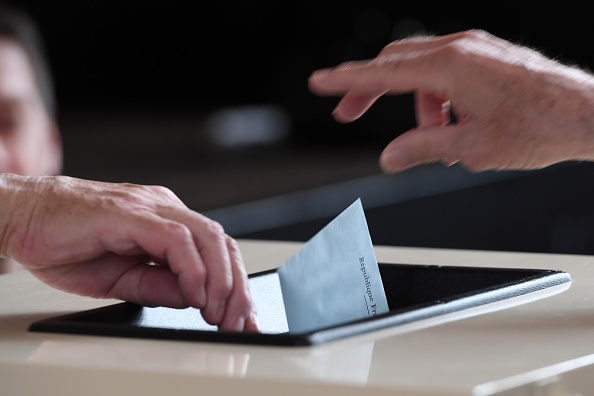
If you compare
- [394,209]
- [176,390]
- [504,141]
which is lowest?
[176,390]

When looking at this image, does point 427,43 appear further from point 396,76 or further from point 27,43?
point 27,43

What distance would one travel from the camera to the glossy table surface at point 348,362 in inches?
25.3

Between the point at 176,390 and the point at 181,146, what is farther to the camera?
the point at 181,146

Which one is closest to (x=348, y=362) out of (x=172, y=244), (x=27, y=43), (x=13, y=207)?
A: (x=172, y=244)

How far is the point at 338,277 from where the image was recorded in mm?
922

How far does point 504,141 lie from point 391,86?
0.10 meters

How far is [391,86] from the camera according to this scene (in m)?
0.89

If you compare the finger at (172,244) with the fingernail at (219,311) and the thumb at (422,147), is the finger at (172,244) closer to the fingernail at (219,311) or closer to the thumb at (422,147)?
the fingernail at (219,311)

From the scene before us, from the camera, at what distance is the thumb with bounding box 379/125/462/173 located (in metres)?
0.89

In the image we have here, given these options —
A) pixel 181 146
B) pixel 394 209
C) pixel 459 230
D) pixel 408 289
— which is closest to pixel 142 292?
pixel 408 289

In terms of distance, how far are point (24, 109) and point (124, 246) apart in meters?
1.48

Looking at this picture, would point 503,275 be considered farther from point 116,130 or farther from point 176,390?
point 116,130

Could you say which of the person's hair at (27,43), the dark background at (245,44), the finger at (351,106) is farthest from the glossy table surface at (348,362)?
the dark background at (245,44)

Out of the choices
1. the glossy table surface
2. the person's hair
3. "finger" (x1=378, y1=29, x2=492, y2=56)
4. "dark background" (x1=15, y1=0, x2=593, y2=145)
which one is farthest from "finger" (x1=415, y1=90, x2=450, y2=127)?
"dark background" (x1=15, y1=0, x2=593, y2=145)
